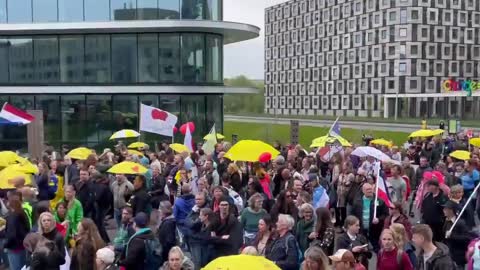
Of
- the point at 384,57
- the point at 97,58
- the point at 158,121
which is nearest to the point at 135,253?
the point at 158,121

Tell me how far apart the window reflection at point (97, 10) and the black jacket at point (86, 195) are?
1839 centimetres

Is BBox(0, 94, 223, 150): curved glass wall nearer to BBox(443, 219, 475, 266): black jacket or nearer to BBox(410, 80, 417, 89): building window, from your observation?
BBox(443, 219, 475, 266): black jacket

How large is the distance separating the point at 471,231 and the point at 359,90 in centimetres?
10116

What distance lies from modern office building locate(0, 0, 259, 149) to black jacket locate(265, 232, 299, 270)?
70.3ft

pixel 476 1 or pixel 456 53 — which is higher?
pixel 476 1

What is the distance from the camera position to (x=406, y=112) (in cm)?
9988

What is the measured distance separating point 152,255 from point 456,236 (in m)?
4.31

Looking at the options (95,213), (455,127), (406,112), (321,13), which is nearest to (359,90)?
(406,112)

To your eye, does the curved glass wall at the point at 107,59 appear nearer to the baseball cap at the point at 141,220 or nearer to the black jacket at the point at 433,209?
the black jacket at the point at 433,209

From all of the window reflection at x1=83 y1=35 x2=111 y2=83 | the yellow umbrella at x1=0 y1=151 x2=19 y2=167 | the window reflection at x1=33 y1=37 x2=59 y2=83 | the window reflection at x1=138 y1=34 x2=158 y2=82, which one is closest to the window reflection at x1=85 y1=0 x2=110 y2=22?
the window reflection at x1=83 y1=35 x2=111 y2=83

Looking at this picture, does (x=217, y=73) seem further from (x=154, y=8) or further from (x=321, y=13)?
(x=321, y=13)

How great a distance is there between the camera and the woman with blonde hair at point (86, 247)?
7605 millimetres

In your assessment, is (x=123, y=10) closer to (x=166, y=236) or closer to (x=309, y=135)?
(x=166, y=236)

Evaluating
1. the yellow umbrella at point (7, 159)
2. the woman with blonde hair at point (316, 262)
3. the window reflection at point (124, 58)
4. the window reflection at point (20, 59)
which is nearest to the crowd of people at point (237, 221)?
the woman with blonde hair at point (316, 262)
